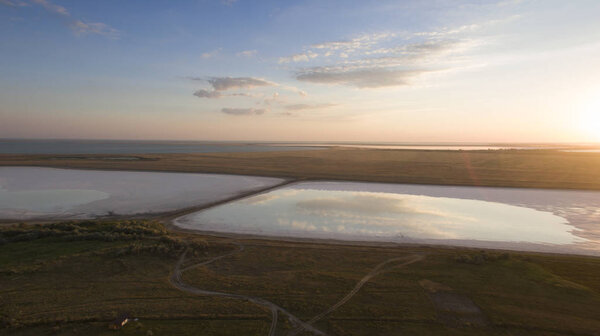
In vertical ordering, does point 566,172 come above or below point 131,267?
above

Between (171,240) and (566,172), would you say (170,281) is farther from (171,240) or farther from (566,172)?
(566,172)

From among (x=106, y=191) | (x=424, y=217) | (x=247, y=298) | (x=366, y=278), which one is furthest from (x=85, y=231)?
(x=424, y=217)

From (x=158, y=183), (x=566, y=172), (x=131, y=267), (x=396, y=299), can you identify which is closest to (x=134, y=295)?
(x=131, y=267)

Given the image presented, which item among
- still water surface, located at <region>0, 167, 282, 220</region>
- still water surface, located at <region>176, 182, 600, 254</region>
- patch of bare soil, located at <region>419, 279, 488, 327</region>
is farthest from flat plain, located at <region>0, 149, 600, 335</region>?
still water surface, located at <region>0, 167, 282, 220</region>

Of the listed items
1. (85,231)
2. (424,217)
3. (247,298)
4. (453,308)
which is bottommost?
(247,298)

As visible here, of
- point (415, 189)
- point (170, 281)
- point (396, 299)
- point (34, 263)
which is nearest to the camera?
point (396, 299)

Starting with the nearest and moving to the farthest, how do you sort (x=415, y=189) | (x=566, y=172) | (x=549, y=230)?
(x=549, y=230) < (x=415, y=189) < (x=566, y=172)

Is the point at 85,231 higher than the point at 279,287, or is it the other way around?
the point at 85,231

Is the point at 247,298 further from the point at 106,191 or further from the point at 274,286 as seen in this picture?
the point at 106,191

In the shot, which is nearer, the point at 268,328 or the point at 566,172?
the point at 268,328
